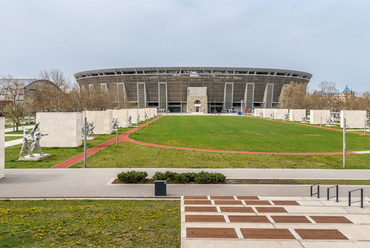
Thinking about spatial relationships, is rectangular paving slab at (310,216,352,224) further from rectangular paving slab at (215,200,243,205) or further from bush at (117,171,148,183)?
bush at (117,171,148,183)

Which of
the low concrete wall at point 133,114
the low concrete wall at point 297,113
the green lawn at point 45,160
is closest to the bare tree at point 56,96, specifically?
the low concrete wall at point 133,114

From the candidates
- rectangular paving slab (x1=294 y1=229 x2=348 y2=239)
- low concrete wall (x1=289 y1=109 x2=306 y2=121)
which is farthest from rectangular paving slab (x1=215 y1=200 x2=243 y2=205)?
low concrete wall (x1=289 y1=109 x2=306 y2=121)

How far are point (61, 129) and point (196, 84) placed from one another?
114m

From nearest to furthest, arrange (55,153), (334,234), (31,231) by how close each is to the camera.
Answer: (334,234)
(31,231)
(55,153)

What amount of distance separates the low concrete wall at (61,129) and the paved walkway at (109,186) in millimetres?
11042

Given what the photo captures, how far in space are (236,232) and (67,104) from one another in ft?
210

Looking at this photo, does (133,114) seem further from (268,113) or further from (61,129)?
(268,113)

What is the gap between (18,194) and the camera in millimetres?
13086

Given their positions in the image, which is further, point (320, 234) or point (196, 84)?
point (196, 84)

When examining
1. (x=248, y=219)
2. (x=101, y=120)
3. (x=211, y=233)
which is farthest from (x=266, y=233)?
(x=101, y=120)

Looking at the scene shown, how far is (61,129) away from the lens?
29016 mm

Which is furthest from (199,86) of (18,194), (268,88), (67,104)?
(18,194)

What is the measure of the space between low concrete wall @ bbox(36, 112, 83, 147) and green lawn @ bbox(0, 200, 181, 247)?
57.6 feet

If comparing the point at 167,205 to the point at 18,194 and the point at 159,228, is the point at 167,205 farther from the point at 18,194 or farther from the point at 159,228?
the point at 18,194
